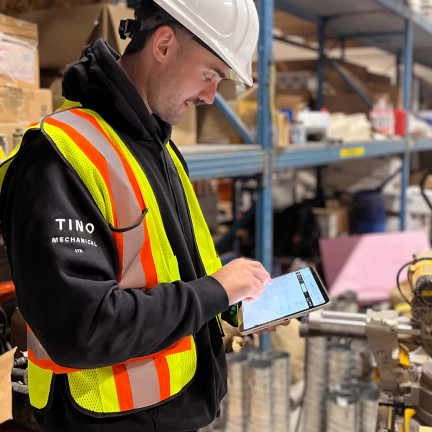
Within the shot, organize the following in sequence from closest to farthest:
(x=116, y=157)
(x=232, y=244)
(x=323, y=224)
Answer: (x=116, y=157)
(x=232, y=244)
(x=323, y=224)

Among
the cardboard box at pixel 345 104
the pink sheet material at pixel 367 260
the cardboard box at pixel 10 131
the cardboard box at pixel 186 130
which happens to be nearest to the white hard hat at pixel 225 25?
the cardboard box at pixel 10 131

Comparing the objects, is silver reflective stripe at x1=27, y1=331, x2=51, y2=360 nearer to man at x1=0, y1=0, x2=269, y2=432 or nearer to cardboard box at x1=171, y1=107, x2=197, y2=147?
man at x1=0, y1=0, x2=269, y2=432

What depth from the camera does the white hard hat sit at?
41.1 inches

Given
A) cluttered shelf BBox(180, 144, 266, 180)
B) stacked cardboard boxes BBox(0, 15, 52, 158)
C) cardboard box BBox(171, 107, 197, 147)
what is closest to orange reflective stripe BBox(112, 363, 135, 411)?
stacked cardboard boxes BBox(0, 15, 52, 158)

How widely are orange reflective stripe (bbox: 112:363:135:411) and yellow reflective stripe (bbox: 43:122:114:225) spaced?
266 mm

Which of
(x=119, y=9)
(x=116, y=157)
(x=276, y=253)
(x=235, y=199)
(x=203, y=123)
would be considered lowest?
(x=276, y=253)

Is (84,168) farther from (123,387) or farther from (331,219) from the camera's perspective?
(331,219)

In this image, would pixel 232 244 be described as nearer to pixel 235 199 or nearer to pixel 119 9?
pixel 235 199

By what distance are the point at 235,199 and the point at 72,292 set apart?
371cm

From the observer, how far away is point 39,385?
3.31ft

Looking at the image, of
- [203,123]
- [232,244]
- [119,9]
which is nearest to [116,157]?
[119,9]

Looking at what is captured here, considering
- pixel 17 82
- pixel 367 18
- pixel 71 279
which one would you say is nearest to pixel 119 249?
pixel 71 279

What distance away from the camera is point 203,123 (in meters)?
2.79

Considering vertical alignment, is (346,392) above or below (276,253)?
below
